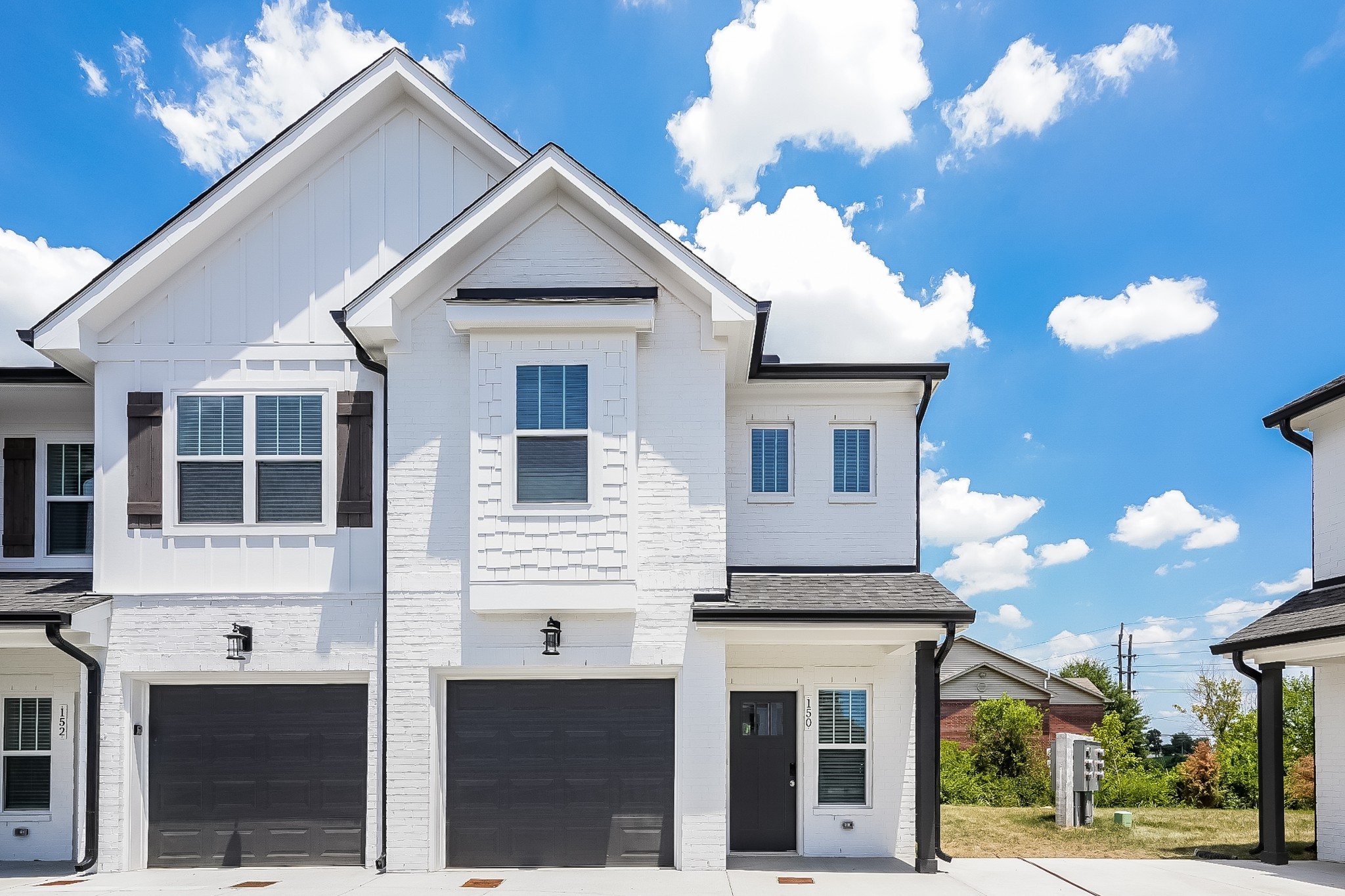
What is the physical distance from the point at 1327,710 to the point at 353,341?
42.5 ft

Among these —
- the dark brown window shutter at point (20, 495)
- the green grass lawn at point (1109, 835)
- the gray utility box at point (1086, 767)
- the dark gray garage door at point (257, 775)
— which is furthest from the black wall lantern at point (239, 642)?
the gray utility box at point (1086, 767)

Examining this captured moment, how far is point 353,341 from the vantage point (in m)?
10.7

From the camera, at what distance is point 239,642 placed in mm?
10602

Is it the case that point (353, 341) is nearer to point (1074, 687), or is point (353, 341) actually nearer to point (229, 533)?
point (229, 533)

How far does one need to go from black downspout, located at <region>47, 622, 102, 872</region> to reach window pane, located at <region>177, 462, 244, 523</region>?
72.0 inches

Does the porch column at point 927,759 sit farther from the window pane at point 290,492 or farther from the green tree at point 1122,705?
the green tree at point 1122,705

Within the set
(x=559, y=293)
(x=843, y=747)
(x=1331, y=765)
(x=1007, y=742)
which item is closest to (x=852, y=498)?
(x=843, y=747)

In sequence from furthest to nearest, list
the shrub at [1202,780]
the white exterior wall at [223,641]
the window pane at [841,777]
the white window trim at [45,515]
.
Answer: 1. the shrub at [1202,780]
2. the white window trim at [45,515]
3. the window pane at [841,777]
4. the white exterior wall at [223,641]

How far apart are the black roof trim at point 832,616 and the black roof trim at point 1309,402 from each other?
235 inches

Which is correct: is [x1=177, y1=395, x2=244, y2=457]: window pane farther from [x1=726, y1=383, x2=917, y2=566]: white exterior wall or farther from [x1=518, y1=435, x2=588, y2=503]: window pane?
[x1=726, y1=383, x2=917, y2=566]: white exterior wall

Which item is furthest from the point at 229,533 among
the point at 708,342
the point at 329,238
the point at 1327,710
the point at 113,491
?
the point at 1327,710

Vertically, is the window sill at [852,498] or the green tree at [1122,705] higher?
the window sill at [852,498]

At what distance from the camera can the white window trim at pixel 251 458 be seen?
10891 mm

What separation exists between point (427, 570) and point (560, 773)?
2.70 meters
